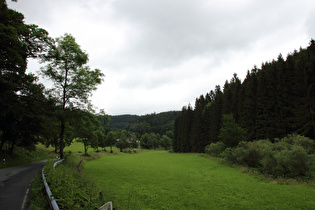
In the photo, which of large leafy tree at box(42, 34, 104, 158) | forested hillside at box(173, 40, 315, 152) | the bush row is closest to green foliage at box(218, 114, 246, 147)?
forested hillside at box(173, 40, 315, 152)

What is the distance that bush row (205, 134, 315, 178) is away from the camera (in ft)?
50.0

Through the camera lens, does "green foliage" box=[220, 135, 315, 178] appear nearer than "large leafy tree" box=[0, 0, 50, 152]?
No

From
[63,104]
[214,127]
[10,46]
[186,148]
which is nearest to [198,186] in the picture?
[63,104]

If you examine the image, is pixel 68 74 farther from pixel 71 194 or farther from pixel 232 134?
pixel 232 134

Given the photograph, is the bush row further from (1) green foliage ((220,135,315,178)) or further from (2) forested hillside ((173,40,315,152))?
(2) forested hillside ((173,40,315,152))

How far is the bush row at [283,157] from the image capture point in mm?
15245

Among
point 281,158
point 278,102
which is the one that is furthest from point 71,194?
point 278,102

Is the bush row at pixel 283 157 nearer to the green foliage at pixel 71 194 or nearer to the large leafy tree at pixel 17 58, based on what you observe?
the green foliage at pixel 71 194

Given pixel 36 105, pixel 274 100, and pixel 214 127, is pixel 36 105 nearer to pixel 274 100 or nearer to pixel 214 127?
pixel 274 100

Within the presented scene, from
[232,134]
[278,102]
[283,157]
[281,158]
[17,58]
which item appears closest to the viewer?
[17,58]

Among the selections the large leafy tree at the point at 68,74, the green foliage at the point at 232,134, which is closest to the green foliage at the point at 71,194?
the large leafy tree at the point at 68,74

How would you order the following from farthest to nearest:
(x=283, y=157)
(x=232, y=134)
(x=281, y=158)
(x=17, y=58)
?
1. (x=232, y=134)
2. (x=281, y=158)
3. (x=283, y=157)
4. (x=17, y=58)

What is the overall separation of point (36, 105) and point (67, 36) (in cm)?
864

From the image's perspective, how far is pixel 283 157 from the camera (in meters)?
16.2
